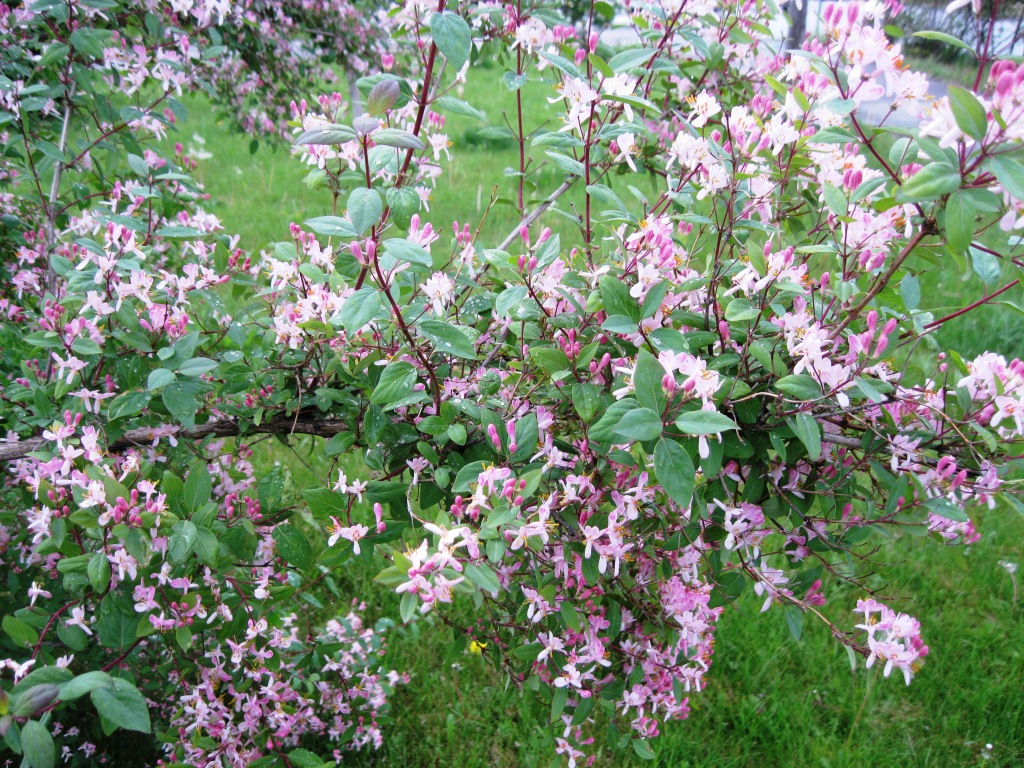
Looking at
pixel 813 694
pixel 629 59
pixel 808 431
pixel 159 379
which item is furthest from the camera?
pixel 813 694

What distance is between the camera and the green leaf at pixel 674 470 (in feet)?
2.90

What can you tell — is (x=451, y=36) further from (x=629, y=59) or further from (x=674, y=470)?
(x=674, y=470)

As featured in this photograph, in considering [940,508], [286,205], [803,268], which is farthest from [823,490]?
[286,205]

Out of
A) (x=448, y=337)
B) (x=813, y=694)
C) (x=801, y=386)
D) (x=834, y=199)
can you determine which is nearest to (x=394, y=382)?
(x=448, y=337)

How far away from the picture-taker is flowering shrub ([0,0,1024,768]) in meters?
0.95

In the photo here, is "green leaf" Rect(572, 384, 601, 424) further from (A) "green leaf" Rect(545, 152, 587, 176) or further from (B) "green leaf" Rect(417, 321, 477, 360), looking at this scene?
(A) "green leaf" Rect(545, 152, 587, 176)

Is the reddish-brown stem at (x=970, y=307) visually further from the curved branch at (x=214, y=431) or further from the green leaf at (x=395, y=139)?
the curved branch at (x=214, y=431)

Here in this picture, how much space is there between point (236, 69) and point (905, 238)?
3200 mm

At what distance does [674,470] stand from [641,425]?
2.6 inches

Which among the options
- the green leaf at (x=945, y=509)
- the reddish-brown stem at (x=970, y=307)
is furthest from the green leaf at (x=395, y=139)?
the green leaf at (x=945, y=509)

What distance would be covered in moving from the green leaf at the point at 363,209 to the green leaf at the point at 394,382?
0.21 m

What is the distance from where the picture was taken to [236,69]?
11.4 feet

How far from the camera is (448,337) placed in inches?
41.1

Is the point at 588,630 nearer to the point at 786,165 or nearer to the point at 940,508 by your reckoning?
the point at 940,508
